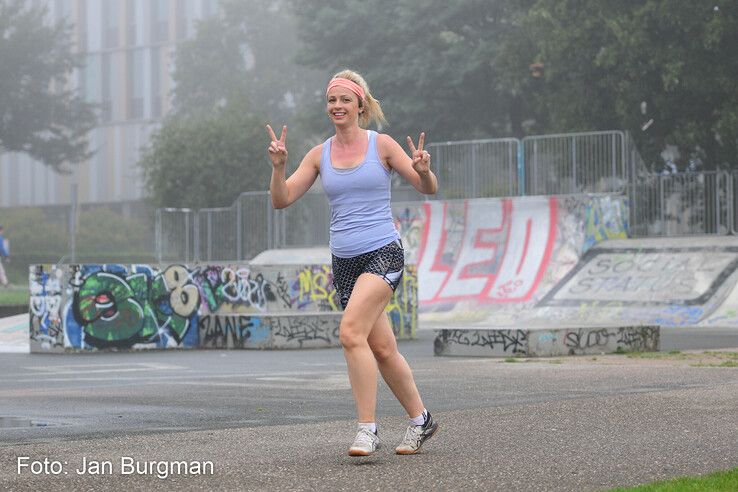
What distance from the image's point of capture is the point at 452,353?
58.0ft

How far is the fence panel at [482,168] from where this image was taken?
3388 cm

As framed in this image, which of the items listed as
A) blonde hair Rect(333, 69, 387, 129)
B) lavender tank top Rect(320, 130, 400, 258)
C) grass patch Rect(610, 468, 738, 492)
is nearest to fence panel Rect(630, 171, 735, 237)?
blonde hair Rect(333, 69, 387, 129)

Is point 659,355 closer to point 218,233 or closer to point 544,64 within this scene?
point 544,64

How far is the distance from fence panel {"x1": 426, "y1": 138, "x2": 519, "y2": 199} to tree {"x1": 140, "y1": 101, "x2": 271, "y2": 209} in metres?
14.7

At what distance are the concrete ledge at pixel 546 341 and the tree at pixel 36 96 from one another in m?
54.3

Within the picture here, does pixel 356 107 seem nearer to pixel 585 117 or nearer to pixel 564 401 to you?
pixel 564 401

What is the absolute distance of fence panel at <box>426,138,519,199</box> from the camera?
33.9 m

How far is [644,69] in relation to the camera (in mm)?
35500

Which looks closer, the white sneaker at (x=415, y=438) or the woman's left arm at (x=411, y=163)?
the white sneaker at (x=415, y=438)

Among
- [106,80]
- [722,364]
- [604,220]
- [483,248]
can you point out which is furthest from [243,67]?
[722,364]

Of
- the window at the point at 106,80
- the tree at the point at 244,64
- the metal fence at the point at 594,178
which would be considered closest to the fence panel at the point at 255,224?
the metal fence at the point at 594,178

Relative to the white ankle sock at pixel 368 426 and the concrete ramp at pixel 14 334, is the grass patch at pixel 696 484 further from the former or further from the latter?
the concrete ramp at pixel 14 334

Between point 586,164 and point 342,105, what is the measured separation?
84.3ft

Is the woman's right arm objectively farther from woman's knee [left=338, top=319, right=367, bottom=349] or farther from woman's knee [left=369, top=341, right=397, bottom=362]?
woman's knee [left=369, top=341, right=397, bottom=362]
